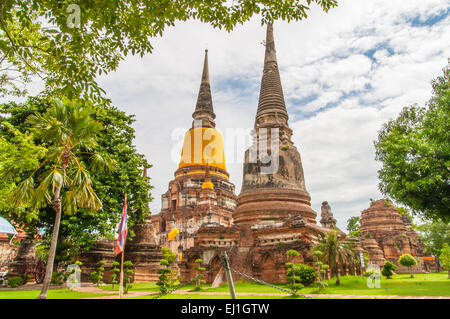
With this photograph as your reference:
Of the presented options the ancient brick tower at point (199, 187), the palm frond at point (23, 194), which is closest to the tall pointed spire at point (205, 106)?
the ancient brick tower at point (199, 187)

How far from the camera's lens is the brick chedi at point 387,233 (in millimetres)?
33375

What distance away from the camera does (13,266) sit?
62.8ft

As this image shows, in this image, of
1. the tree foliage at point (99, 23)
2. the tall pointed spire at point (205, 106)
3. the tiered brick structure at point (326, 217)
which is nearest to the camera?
the tree foliage at point (99, 23)

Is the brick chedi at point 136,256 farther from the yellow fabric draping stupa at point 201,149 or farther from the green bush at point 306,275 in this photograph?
the yellow fabric draping stupa at point 201,149

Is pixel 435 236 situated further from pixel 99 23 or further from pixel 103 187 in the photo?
pixel 99 23

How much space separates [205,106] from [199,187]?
12.0 metres

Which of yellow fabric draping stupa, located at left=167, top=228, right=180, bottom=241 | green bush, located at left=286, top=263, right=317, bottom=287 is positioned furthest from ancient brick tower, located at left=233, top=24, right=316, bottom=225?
yellow fabric draping stupa, located at left=167, top=228, right=180, bottom=241

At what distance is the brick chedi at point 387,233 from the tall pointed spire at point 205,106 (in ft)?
74.8

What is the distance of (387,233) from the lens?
3538 cm

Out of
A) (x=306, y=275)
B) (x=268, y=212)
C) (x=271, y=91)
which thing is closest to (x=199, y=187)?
(x=271, y=91)

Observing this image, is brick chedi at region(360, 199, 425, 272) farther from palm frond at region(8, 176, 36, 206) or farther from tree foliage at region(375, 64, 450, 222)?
palm frond at region(8, 176, 36, 206)

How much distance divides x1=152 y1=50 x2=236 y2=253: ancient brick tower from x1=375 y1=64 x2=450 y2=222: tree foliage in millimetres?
21818

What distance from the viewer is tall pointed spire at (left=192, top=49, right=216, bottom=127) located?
44.7m
